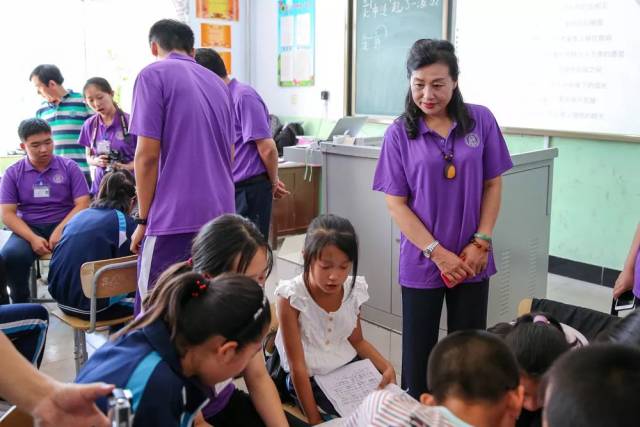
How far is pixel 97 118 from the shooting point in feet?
12.7

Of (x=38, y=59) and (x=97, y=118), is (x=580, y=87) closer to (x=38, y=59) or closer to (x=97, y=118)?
(x=97, y=118)

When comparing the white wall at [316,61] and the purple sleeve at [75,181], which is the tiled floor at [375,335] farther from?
the white wall at [316,61]

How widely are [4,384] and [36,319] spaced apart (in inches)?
43.8

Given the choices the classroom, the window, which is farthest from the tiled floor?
the window

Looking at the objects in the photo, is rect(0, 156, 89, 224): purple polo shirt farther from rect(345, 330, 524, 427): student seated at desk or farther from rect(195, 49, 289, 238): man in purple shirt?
rect(345, 330, 524, 427): student seated at desk

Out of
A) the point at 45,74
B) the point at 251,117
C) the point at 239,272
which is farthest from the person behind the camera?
the point at 45,74

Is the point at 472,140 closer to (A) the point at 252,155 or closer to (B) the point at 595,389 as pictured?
(B) the point at 595,389

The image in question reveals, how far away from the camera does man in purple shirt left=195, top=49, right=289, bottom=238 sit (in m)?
2.96

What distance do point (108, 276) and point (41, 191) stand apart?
142 centimetres

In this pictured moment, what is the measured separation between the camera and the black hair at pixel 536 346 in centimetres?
129

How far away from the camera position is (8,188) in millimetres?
3248

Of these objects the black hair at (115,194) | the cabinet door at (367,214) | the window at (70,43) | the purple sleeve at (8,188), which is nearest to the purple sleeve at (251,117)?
the cabinet door at (367,214)

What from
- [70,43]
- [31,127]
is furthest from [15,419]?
[70,43]

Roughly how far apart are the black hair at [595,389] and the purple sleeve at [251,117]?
2.32m
